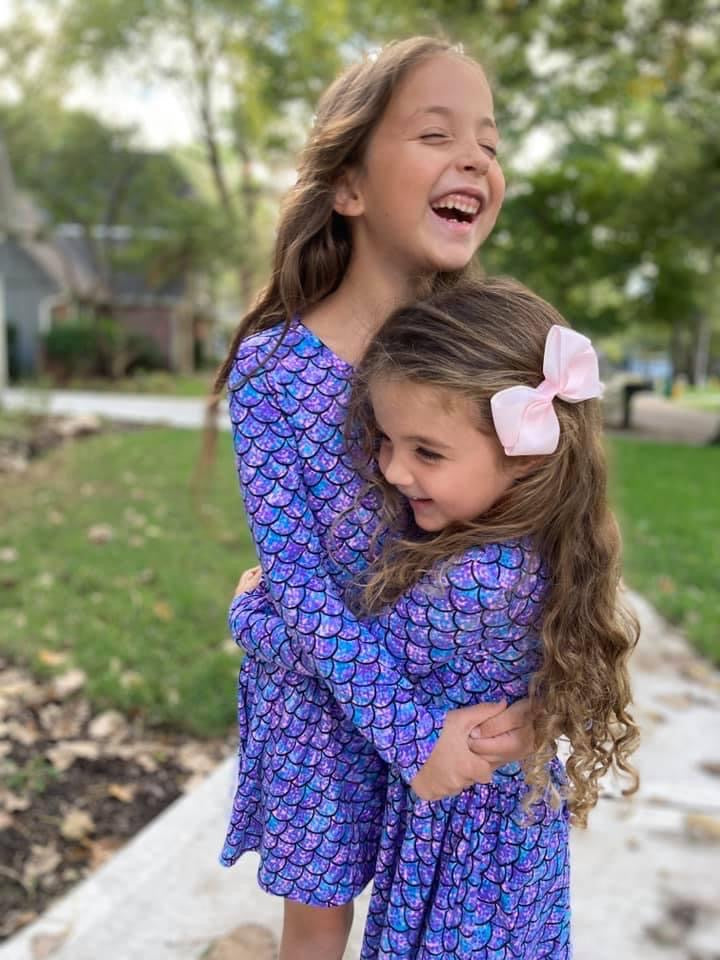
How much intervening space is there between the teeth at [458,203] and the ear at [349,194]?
5.3 inches

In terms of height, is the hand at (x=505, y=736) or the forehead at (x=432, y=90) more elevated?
the forehead at (x=432, y=90)

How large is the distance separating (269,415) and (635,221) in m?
12.0

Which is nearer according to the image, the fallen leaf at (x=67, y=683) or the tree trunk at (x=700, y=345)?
the fallen leaf at (x=67, y=683)

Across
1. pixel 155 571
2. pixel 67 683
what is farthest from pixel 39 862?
pixel 155 571

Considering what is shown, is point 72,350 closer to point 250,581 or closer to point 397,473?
point 250,581

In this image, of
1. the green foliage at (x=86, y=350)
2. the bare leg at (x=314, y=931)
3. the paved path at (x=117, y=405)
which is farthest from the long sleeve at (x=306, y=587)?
the green foliage at (x=86, y=350)

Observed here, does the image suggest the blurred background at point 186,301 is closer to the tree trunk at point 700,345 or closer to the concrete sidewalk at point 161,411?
the concrete sidewalk at point 161,411

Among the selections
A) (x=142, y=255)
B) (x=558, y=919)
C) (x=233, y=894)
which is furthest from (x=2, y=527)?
(x=142, y=255)

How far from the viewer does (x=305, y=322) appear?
1521mm

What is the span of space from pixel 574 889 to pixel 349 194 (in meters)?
1.86

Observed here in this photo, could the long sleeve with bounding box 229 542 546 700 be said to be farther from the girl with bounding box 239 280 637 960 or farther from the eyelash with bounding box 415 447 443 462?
the eyelash with bounding box 415 447 443 462

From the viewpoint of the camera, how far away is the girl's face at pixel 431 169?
142 cm

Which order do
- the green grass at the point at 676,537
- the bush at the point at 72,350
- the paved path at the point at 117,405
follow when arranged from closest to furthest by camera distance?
the green grass at the point at 676,537
the paved path at the point at 117,405
the bush at the point at 72,350

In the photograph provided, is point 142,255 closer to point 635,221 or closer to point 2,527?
point 635,221
